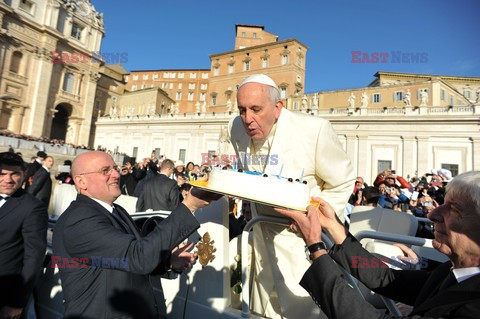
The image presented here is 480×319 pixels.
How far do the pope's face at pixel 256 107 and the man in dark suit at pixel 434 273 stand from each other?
2.87 feet

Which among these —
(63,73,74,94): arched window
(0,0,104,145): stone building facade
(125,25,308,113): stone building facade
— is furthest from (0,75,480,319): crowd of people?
(63,73,74,94): arched window

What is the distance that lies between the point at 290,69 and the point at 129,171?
3914 centimetres

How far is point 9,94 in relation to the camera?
3681 centimetres

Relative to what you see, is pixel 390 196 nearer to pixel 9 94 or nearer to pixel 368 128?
pixel 368 128

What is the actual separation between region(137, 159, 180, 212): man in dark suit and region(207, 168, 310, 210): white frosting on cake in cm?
470

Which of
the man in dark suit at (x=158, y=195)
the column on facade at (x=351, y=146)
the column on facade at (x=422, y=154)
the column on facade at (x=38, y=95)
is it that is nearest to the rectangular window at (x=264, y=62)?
the column on facade at (x=351, y=146)

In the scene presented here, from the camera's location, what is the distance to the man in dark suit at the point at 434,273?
1.10 metres

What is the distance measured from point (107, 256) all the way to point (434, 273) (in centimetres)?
186

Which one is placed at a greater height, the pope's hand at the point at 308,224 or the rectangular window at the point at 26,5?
the rectangular window at the point at 26,5

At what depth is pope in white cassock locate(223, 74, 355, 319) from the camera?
7.23 feet

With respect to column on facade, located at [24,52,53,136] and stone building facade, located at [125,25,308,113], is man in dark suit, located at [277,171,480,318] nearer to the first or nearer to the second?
stone building facade, located at [125,25,308,113]

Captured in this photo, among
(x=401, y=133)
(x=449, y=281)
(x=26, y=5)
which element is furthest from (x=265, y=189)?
(x=26, y=5)

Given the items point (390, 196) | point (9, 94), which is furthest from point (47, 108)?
point (390, 196)

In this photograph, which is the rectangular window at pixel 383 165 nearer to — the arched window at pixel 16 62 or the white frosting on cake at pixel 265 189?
the white frosting on cake at pixel 265 189
